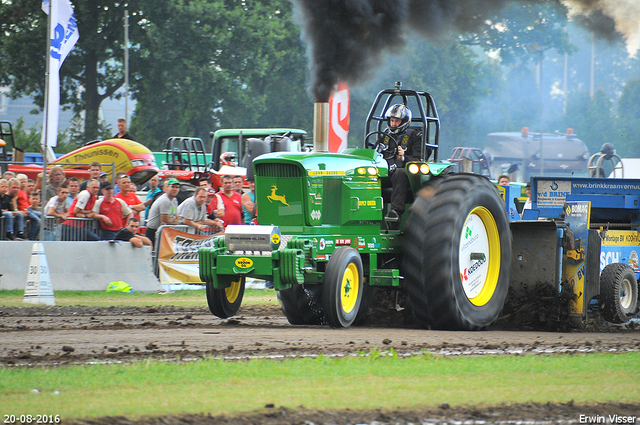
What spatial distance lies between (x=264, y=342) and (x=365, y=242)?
2.09m

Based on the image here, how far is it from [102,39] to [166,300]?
85.0ft

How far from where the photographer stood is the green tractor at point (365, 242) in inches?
354

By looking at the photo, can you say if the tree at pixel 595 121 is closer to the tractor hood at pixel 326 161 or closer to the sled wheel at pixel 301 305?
the sled wheel at pixel 301 305

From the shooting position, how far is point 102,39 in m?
37.3

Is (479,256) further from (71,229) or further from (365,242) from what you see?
(71,229)

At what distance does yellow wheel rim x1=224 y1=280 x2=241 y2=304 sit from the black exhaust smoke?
87.5 inches

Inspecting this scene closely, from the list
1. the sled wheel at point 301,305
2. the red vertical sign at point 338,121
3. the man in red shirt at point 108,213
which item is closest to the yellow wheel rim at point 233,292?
the sled wheel at point 301,305

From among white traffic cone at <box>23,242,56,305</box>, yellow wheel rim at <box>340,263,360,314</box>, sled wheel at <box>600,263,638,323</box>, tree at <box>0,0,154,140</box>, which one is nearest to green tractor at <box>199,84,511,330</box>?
yellow wheel rim at <box>340,263,360,314</box>

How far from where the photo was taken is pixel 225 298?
9656mm

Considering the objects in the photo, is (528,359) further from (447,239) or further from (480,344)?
(447,239)

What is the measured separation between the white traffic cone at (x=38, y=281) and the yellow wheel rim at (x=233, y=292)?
3.94 meters

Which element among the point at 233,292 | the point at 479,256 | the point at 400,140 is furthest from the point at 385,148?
the point at 233,292

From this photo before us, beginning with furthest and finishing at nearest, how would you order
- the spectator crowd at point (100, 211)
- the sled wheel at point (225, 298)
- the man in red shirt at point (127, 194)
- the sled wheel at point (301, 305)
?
1. the man in red shirt at point (127, 194)
2. the spectator crowd at point (100, 211)
3. the sled wheel at point (301, 305)
4. the sled wheel at point (225, 298)

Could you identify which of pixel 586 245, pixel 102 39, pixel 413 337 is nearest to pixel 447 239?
pixel 413 337
